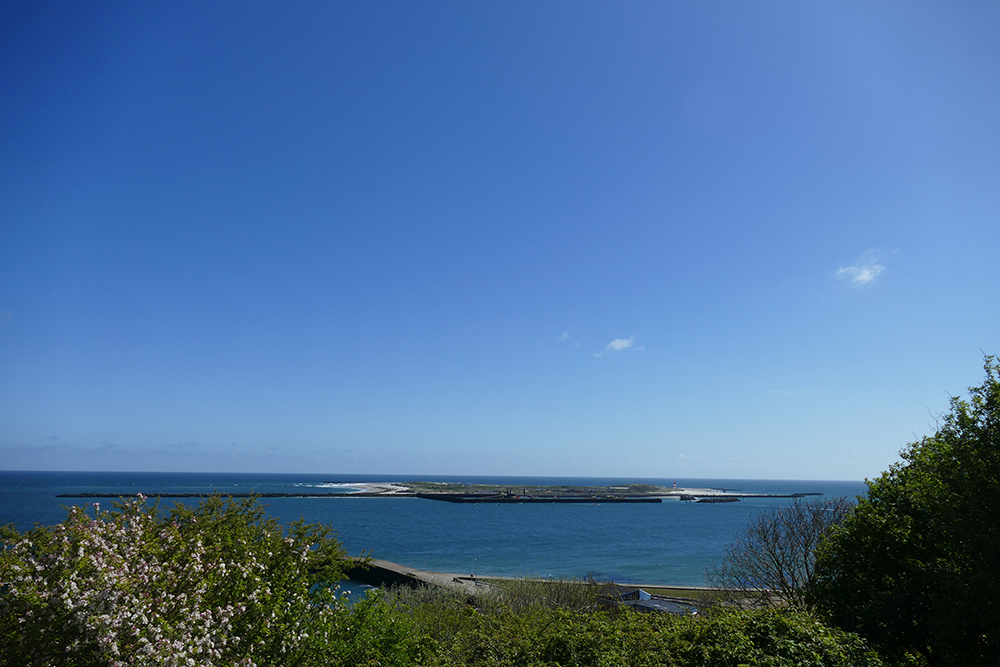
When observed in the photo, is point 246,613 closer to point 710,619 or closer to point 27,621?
point 27,621

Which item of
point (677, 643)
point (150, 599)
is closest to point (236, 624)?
point (150, 599)

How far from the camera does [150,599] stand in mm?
8758

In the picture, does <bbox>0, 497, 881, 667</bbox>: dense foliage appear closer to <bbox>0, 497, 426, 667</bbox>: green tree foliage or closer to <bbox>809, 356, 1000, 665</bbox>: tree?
<bbox>0, 497, 426, 667</bbox>: green tree foliage

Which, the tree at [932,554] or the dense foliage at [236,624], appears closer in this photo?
the dense foliage at [236,624]

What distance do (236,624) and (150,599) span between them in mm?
2026

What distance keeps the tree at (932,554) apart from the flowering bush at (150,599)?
13.7 meters

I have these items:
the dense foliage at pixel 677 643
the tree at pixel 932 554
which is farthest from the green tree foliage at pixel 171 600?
the tree at pixel 932 554

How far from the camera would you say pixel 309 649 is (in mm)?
11234

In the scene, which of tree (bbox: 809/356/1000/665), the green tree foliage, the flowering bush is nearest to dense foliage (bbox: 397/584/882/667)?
the green tree foliage

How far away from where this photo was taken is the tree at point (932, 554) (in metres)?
11.2

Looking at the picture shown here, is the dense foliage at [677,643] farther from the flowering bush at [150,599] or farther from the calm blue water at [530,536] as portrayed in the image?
the calm blue water at [530,536]

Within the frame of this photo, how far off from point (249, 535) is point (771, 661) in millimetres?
12362

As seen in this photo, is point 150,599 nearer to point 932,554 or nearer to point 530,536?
point 932,554

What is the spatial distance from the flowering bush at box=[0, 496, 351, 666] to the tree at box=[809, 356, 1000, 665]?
1369 cm
